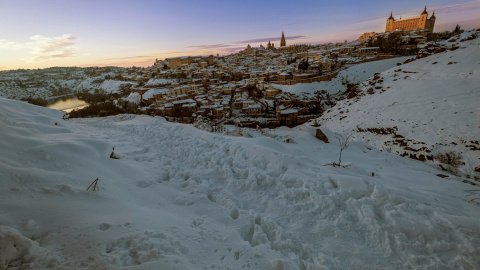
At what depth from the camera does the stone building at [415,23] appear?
7825 cm

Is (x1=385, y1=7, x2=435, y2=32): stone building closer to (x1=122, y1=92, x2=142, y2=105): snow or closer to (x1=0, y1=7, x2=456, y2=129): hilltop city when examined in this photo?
A: (x1=0, y1=7, x2=456, y2=129): hilltop city

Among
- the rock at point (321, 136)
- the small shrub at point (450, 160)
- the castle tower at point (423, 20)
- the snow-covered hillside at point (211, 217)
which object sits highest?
the castle tower at point (423, 20)

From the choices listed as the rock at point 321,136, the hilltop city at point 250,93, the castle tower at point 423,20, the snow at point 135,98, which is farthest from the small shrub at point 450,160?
the castle tower at point 423,20

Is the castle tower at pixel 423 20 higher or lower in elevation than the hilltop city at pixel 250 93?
higher

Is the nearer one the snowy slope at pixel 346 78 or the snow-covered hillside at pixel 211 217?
the snow-covered hillside at pixel 211 217

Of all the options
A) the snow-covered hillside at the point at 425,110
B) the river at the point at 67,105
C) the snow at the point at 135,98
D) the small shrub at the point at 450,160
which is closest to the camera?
the small shrub at the point at 450,160

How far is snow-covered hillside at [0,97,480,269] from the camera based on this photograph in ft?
8.01

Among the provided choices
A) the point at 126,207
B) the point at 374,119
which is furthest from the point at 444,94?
the point at 126,207

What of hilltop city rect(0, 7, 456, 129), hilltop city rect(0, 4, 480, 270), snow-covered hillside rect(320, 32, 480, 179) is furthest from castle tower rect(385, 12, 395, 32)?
hilltop city rect(0, 4, 480, 270)

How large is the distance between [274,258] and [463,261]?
9.07ft

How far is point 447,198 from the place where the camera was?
4.75 metres

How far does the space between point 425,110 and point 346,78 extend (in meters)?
26.3

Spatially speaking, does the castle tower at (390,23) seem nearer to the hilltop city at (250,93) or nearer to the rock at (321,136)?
the hilltop city at (250,93)

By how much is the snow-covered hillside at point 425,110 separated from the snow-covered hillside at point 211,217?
32.4 ft
